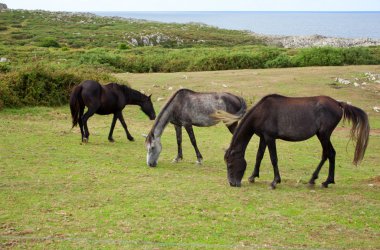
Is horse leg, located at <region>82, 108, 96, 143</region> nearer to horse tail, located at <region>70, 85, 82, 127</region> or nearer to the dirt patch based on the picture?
horse tail, located at <region>70, 85, 82, 127</region>

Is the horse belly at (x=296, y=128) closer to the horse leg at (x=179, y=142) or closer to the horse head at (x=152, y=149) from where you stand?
the horse head at (x=152, y=149)

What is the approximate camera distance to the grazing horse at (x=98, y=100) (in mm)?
14523

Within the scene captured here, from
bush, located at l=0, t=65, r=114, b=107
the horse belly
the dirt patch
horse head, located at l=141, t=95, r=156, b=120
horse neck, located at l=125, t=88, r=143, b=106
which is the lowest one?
bush, located at l=0, t=65, r=114, b=107

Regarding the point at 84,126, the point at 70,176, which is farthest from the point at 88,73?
the point at 70,176

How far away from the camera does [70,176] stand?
10.8 meters

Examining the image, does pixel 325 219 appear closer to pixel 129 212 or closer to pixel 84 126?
pixel 129 212

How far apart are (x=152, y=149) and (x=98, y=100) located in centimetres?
341

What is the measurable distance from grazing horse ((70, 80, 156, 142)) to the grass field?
31.3 inches

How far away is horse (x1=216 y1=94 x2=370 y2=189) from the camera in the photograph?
10320 millimetres

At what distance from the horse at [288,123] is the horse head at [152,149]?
7.61 ft

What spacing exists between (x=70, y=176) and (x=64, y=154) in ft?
8.41

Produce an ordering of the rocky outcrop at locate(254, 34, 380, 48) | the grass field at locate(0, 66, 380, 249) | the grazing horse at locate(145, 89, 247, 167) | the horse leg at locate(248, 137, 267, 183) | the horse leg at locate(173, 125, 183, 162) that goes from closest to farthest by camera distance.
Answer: the grass field at locate(0, 66, 380, 249)
the horse leg at locate(248, 137, 267, 183)
the grazing horse at locate(145, 89, 247, 167)
the horse leg at locate(173, 125, 183, 162)
the rocky outcrop at locate(254, 34, 380, 48)

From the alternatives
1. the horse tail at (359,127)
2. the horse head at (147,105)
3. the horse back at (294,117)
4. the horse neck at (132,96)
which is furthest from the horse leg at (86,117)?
the horse tail at (359,127)

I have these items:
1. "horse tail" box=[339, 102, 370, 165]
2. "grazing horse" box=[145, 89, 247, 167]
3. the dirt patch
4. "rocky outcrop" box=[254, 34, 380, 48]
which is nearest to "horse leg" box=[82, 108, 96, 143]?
"grazing horse" box=[145, 89, 247, 167]
